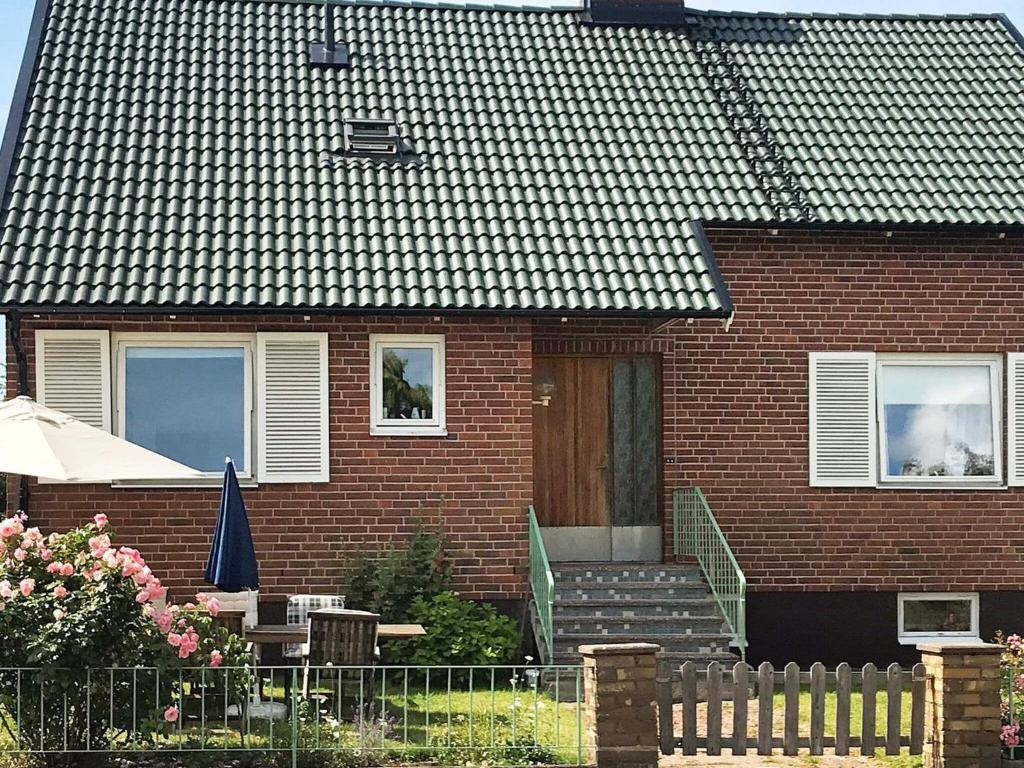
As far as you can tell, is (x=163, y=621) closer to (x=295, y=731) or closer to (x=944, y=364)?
(x=295, y=731)

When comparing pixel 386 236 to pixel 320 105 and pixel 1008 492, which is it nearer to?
pixel 320 105

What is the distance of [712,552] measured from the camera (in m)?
16.0

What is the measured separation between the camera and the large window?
1566 centimetres

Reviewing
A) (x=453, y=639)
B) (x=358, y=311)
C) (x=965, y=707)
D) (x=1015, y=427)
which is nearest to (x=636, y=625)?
(x=453, y=639)

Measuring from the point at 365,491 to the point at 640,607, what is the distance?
3.00m

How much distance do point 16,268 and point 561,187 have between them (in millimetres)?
5831

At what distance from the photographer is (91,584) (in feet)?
35.9

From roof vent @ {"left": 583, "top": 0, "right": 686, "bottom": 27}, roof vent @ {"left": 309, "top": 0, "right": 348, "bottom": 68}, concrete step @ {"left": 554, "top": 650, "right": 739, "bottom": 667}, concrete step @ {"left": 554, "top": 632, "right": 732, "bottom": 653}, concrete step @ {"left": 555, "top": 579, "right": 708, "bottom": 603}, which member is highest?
roof vent @ {"left": 583, "top": 0, "right": 686, "bottom": 27}

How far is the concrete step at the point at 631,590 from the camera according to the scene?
15930 mm

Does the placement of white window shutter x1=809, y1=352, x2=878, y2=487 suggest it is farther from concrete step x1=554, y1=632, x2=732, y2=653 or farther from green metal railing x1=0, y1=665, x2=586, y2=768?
green metal railing x1=0, y1=665, x2=586, y2=768

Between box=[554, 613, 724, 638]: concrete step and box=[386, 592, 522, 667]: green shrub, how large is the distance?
56 cm

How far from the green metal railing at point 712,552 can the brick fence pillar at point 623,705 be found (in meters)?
3.96

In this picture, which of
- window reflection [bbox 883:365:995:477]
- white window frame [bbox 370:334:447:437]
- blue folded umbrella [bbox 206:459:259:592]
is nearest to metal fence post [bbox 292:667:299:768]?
blue folded umbrella [bbox 206:459:259:592]

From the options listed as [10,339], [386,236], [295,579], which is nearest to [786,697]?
[295,579]
